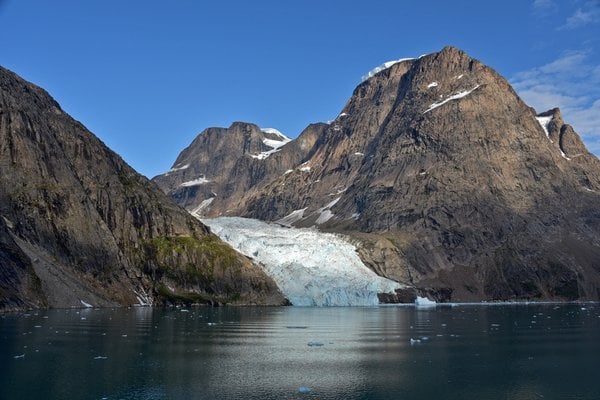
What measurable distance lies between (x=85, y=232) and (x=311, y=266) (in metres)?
65.7

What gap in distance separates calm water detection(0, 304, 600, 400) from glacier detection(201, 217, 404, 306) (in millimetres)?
86237

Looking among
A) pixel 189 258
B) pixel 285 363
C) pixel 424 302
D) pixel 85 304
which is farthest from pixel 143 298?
pixel 285 363

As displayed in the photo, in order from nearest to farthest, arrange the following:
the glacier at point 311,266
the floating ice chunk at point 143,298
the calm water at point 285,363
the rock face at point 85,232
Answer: the calm water at point 285,363, the rock face at point 85,232, the floating ice chunk at point 143,298, the glacier at point 311,266

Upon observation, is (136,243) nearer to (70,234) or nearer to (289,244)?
(70,234)

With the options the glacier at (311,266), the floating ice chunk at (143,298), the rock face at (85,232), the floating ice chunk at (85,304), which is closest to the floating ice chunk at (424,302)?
the glacier at (311,266)

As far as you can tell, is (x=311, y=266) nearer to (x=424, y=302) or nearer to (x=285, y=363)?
(x=424, y=302)

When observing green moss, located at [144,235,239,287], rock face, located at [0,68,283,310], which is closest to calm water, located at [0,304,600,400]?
rock face, located at [0,68,283,310]

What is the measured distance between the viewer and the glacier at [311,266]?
161 m

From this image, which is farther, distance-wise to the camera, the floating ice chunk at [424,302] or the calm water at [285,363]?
the floating ice chunk at [424,302]

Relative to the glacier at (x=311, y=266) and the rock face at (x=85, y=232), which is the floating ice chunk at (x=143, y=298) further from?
the glacier at (x=311, y=266)

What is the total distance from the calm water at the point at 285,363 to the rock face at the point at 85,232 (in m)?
35.3

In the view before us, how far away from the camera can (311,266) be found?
171000 millimetres

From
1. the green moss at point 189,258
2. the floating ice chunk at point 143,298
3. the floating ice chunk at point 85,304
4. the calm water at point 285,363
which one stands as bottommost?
the calm water at point 285,363

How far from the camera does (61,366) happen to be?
4269cm
